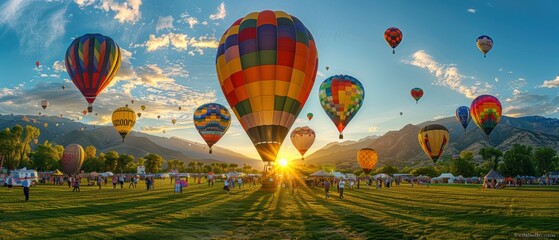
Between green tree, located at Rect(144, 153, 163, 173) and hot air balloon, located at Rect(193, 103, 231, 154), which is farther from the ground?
hot air balloon, located at Rect(193, 103, 231, 154)

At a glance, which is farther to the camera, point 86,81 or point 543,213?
point 86,81

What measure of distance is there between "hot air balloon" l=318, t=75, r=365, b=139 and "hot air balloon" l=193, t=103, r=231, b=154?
1701 cm

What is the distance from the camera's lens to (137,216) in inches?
753

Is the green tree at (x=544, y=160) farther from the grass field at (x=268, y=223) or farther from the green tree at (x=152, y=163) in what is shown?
the green tree at (x=152, y=163)

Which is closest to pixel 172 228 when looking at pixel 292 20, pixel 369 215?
pixel 369 215

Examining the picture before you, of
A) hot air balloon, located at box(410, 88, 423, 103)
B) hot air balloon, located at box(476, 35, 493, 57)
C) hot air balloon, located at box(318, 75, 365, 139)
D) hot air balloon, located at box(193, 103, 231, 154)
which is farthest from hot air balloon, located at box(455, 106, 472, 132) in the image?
hot air balloon, located at box(193, 103, 231, 154)

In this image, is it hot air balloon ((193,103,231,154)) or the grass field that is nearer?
the grass field

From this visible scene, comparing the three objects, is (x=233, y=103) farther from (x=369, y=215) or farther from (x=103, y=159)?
(x=103, y=159)

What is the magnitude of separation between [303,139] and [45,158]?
78.9 meters

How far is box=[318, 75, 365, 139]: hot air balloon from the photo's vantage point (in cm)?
5172

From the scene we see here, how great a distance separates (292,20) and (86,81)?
24.5 metres

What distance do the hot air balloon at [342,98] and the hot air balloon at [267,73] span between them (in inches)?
750

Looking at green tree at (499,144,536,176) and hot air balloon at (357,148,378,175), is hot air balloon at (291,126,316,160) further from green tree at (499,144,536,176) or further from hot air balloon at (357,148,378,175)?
green tree at (499,144,536,176)

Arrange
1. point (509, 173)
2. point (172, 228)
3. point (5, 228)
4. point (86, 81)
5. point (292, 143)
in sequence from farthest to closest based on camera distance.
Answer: point (509, 173)
point (292, 143)
point (86, 81)
point (172, 228)
point (5, 228)
